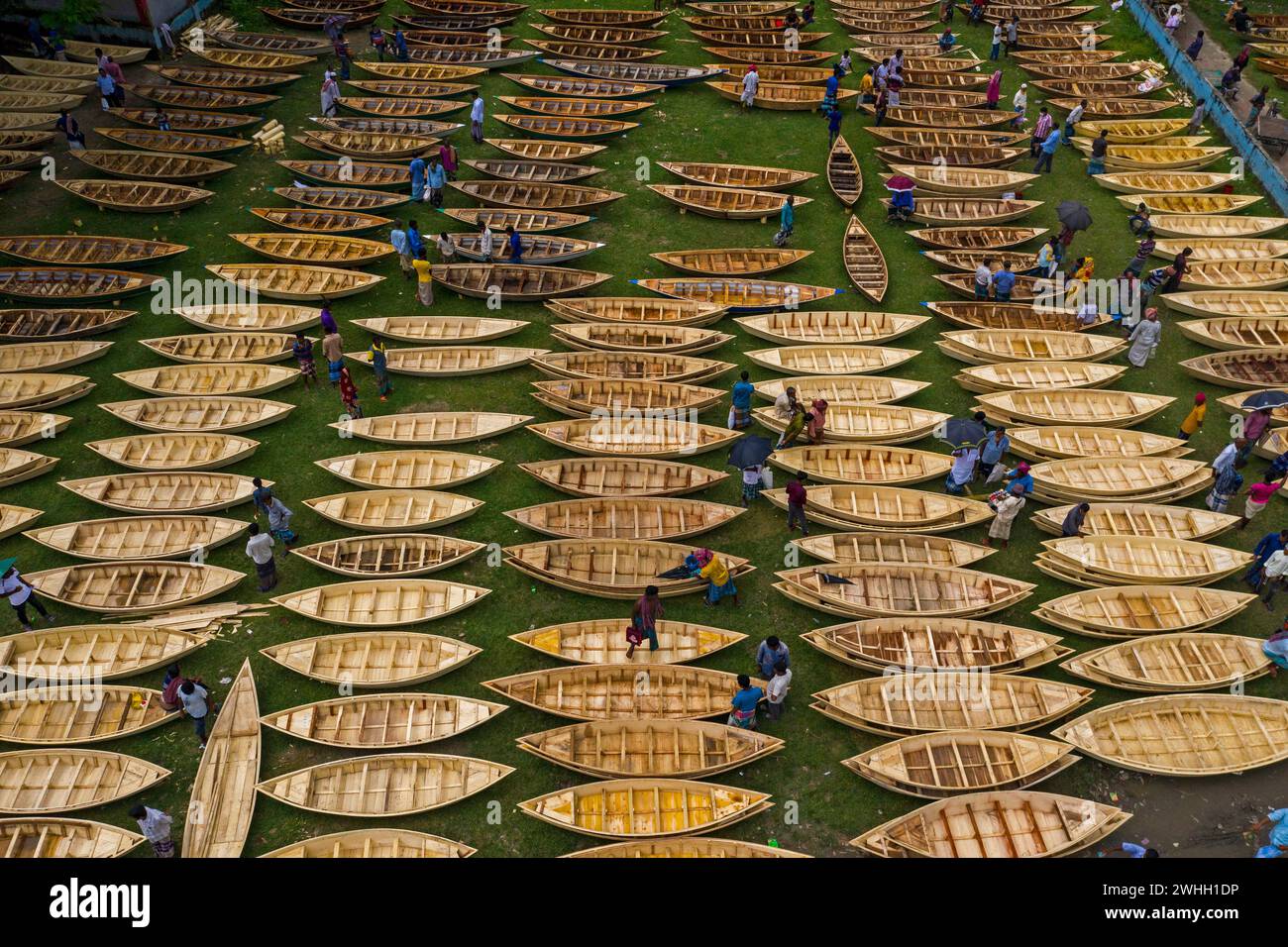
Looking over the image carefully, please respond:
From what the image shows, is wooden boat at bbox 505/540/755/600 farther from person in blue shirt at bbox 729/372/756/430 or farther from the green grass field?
person in blue shirt at bbox 729/372/756/430

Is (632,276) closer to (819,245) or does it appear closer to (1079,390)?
(819,245)

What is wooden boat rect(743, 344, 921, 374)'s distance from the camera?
24.5 meters

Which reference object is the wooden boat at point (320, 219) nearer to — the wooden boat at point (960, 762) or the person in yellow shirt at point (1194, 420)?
the wooden boat at point (960, 762)

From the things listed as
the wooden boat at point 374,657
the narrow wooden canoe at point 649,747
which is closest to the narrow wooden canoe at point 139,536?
the wooden boat at point 374,657

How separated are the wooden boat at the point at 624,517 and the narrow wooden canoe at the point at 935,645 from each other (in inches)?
153

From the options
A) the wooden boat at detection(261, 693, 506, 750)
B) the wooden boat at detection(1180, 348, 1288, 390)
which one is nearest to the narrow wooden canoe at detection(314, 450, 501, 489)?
the wooden boat at detection(261, 693, 506, 750)

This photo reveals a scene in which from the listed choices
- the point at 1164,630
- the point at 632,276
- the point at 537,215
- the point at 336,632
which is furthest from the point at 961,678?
the point at 537,215

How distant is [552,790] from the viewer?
653 inches

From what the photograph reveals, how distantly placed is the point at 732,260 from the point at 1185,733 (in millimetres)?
18517

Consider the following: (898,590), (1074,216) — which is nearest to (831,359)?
(898,590)

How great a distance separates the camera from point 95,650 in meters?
18.3

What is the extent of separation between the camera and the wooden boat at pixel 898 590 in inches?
738

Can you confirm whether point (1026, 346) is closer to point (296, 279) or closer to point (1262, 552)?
point (1262, 552)

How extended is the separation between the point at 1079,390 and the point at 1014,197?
10833 millimetres
